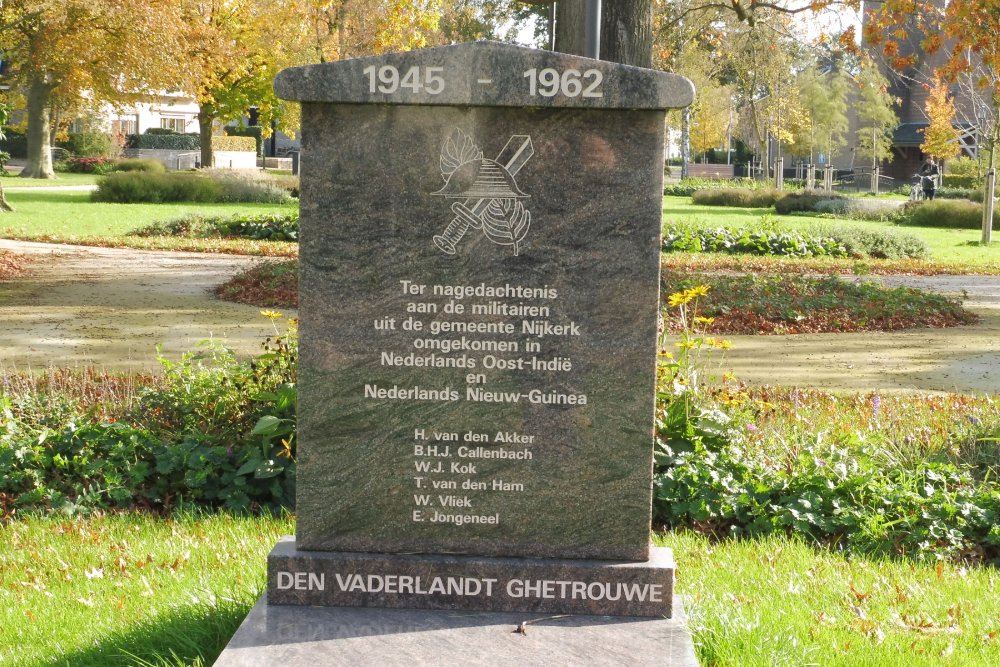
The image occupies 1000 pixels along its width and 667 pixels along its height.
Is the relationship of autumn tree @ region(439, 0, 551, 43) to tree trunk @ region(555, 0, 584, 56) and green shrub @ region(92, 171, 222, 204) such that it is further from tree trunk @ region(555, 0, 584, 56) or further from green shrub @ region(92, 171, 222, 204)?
tree trunk @ region(555, 0, 584, 56)

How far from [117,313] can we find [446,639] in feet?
31.2

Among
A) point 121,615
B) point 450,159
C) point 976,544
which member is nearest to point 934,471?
point 976,544

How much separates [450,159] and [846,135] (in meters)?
82.5

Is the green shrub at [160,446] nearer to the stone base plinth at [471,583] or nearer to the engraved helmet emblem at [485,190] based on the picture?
the stone base plinth at [471,583]

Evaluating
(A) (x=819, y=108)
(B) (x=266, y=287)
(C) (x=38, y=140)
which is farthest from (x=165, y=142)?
(B) (x=266, y=287)

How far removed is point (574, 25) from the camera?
9180mm

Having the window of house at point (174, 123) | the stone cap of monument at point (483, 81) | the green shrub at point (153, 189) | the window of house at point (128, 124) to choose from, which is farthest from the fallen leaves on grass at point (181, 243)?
the window of house at point (174, 123)

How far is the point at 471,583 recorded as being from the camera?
3.89m

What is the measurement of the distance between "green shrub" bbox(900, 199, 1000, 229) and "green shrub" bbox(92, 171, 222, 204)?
20.9 m

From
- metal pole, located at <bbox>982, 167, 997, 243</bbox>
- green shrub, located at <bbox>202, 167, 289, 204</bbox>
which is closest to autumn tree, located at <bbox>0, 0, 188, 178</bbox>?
green shrub, located at <bbox>202, 167, 289, 204</bbox>

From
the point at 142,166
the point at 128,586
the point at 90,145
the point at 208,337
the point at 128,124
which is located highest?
the point at 128,124

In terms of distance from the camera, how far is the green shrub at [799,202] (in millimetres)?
35906

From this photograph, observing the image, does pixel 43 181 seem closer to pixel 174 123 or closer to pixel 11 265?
pixel 11 265

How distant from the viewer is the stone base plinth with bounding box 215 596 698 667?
3482 millimetres
